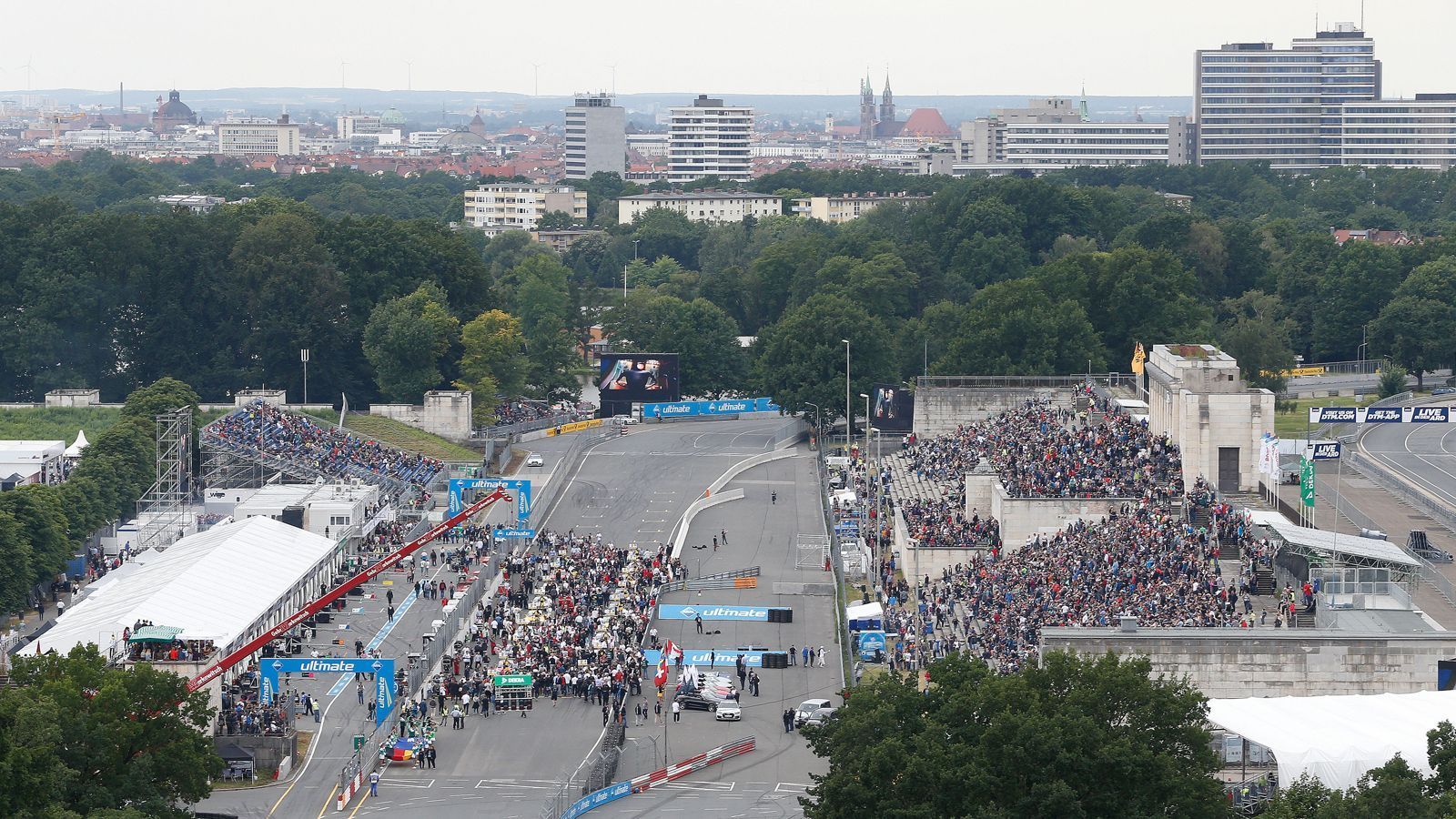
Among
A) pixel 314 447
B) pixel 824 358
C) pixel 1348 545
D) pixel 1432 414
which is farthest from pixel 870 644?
pixel 824 358

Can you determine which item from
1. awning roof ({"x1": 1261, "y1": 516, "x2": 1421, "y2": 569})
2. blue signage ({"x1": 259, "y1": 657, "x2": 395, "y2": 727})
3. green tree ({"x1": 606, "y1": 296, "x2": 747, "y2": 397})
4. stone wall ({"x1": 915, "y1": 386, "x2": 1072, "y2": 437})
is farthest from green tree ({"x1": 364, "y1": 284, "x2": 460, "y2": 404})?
awning roof ({"x1": 1261, "y1": 516, "x2": 1421, "y2": 569})

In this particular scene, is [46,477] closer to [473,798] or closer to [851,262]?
[473,798]

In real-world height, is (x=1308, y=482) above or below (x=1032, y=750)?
above

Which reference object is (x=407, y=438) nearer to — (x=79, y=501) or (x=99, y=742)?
(x=79, y=501)

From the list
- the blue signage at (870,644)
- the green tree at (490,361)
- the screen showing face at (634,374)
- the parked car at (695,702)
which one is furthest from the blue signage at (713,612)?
the screen showing face at (634,374)

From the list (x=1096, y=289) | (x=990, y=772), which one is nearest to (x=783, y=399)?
(x=1096, y=289)

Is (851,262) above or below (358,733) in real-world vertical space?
above

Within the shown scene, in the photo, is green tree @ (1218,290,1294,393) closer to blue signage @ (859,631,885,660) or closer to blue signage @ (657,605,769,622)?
blue signage @ (657,605,769,622)
